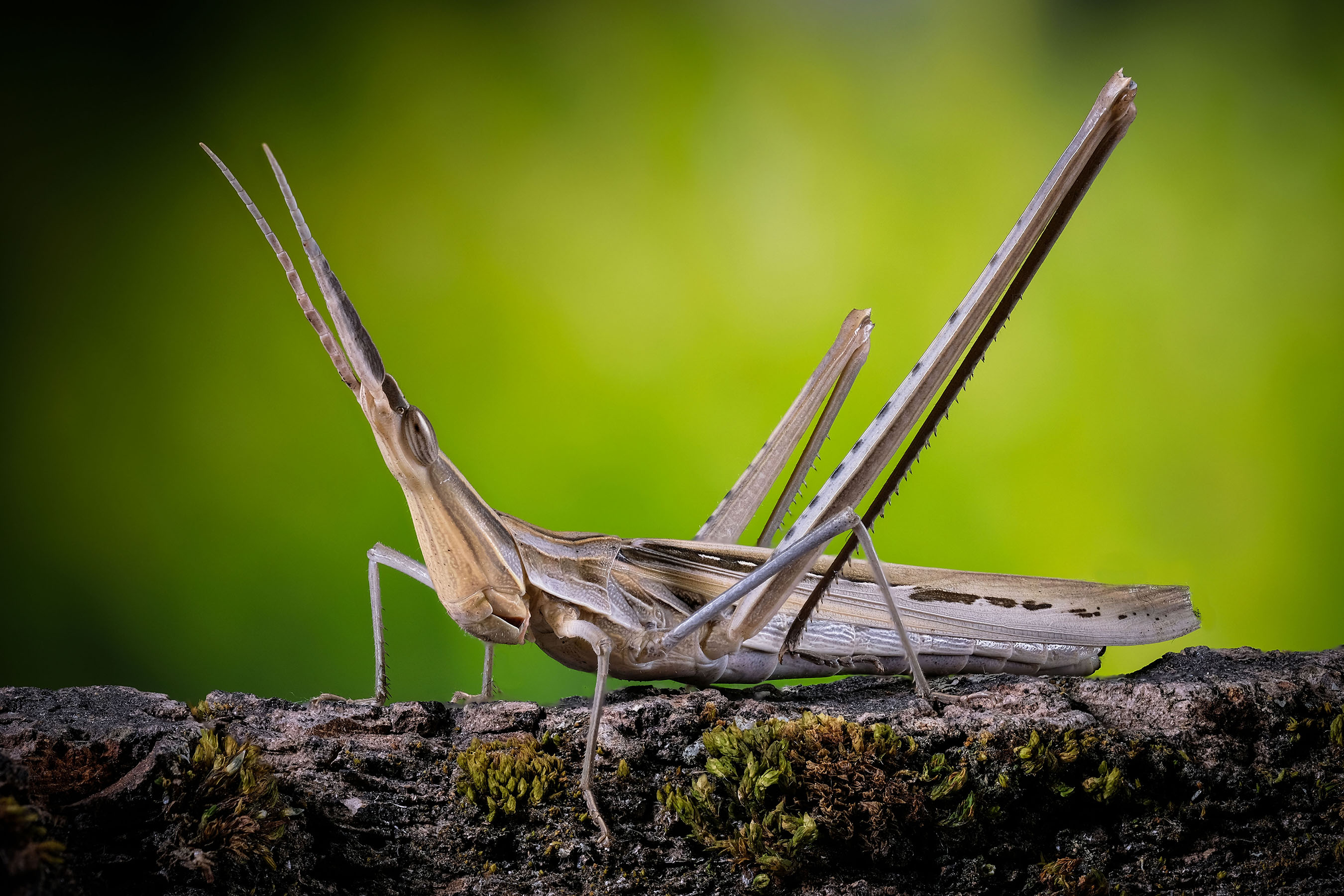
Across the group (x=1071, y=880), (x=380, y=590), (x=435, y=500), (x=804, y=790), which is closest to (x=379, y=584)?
(x=380, y=590)

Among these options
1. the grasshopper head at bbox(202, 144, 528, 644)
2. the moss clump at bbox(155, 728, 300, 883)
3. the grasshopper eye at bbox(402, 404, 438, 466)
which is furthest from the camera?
the grasshopper eye at bbox(402, 404, 438, 466)

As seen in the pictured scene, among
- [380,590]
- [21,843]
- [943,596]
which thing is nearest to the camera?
[21,843]

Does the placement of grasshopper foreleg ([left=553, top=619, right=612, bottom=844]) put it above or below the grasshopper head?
below

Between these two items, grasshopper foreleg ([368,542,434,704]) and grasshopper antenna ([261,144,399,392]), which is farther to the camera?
grasshopper foreleg ([368,542,434,704])

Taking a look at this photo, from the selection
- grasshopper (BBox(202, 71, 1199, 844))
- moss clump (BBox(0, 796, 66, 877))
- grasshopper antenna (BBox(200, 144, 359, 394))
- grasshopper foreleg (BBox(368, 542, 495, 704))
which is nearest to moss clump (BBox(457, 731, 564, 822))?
grasshopper (BBox(202, 71, 1199, 844))

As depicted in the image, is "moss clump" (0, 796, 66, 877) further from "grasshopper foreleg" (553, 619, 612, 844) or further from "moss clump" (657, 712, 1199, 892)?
"moss clump" (657, 712, 1199, 892)

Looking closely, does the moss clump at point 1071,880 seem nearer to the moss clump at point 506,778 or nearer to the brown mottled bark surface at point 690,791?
the brown mottled bark surface at point 690,791

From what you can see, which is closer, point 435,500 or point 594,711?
point 594,711

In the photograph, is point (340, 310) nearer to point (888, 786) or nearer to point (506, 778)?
point (506, 778)
